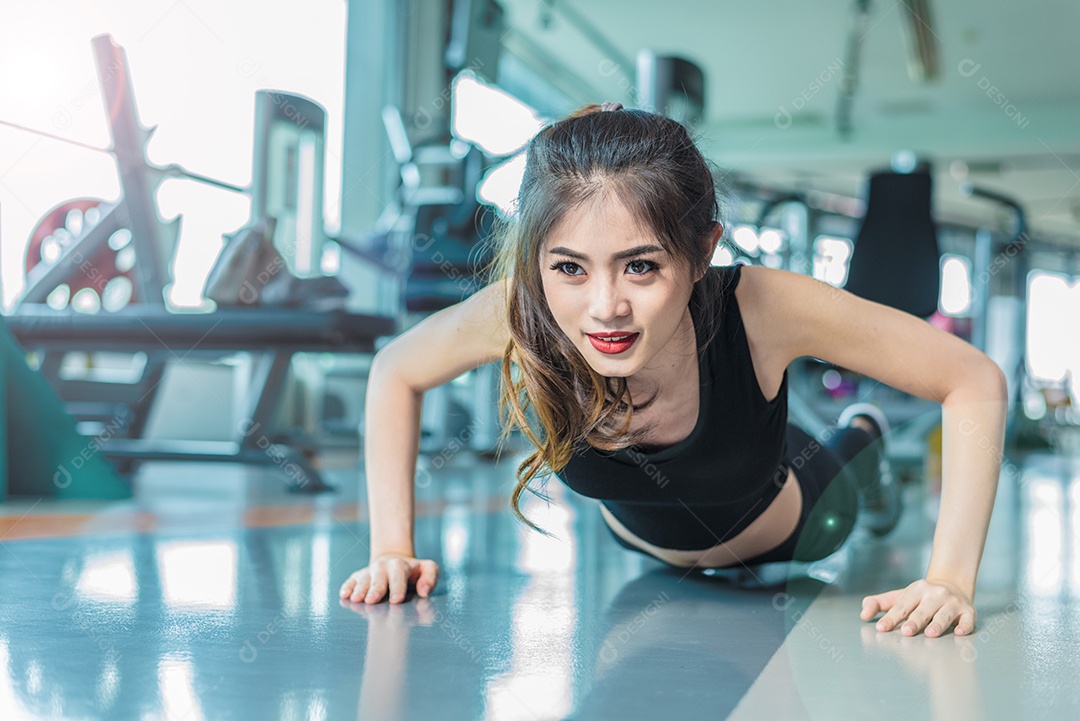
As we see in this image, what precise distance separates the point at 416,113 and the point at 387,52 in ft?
4.99

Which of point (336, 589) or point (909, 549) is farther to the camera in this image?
point (909, 549)

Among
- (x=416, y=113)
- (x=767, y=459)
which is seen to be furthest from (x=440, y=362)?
(x=416, y=113)

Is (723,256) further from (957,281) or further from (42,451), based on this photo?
(957,281)

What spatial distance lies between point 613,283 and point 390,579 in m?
0.54

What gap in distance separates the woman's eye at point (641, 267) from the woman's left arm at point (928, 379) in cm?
24

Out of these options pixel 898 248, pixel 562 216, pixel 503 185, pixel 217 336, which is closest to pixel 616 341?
pixel 562 216

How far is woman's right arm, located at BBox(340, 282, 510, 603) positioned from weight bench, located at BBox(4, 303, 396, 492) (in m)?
1.34

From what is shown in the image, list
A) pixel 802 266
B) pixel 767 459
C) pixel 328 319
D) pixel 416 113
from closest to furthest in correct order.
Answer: pixel 767 459, pixel 328 319, pixel 416 113, pixel 802 266

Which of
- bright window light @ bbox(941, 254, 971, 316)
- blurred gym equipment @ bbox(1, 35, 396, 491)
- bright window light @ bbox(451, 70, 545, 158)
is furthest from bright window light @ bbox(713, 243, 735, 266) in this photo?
bright window light @ bbox(941, 254, 971, 316)

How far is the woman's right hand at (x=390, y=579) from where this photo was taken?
1.26 metres

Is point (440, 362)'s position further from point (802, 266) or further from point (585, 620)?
point (802, 266)

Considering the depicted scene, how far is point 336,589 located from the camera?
136 centimetres

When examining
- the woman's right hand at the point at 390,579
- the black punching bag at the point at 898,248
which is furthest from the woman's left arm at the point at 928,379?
the black punching bag at the point at 898,248

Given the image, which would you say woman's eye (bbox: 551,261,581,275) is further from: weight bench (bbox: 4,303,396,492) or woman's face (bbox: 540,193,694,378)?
weight bench (bbox: 4,303,396,492)
